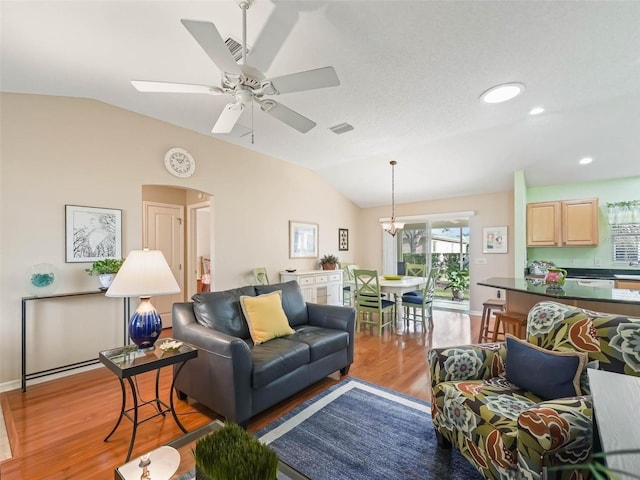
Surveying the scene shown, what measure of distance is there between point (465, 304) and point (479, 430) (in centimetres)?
534

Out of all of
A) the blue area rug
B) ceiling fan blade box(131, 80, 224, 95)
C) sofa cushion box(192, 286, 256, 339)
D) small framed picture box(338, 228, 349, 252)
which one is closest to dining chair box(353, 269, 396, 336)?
the blue area rug

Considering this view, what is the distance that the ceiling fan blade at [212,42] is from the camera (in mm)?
1509

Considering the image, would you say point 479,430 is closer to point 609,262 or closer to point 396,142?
point 396,142

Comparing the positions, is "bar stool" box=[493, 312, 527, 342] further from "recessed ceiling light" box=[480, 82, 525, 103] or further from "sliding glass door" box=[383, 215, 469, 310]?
"sliding glass door" box=[383, 215, 469, 310]

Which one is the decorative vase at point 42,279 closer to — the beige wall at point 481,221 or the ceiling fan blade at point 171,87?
the ceiling fan blade at point 171,87

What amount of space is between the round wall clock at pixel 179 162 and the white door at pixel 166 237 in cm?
111

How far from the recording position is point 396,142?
4496 mm

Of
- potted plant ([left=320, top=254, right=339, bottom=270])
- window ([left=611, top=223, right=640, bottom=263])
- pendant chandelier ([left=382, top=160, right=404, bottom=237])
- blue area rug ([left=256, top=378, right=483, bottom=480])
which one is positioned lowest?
blue area rug ([left=256, top=378, right=483, bottom=480])

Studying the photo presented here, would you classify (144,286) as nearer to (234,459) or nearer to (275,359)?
(275,359)

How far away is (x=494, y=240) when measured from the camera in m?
5.63

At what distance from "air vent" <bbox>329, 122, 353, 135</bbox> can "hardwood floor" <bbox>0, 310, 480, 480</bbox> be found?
2906 millimetres

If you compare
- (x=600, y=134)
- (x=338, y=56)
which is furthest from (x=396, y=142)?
(x=600, y=134)

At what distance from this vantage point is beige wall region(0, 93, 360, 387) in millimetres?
2812

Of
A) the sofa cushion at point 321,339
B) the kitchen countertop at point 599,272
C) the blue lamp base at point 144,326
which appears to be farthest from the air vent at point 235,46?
the kitchen countertop at point 599,272
